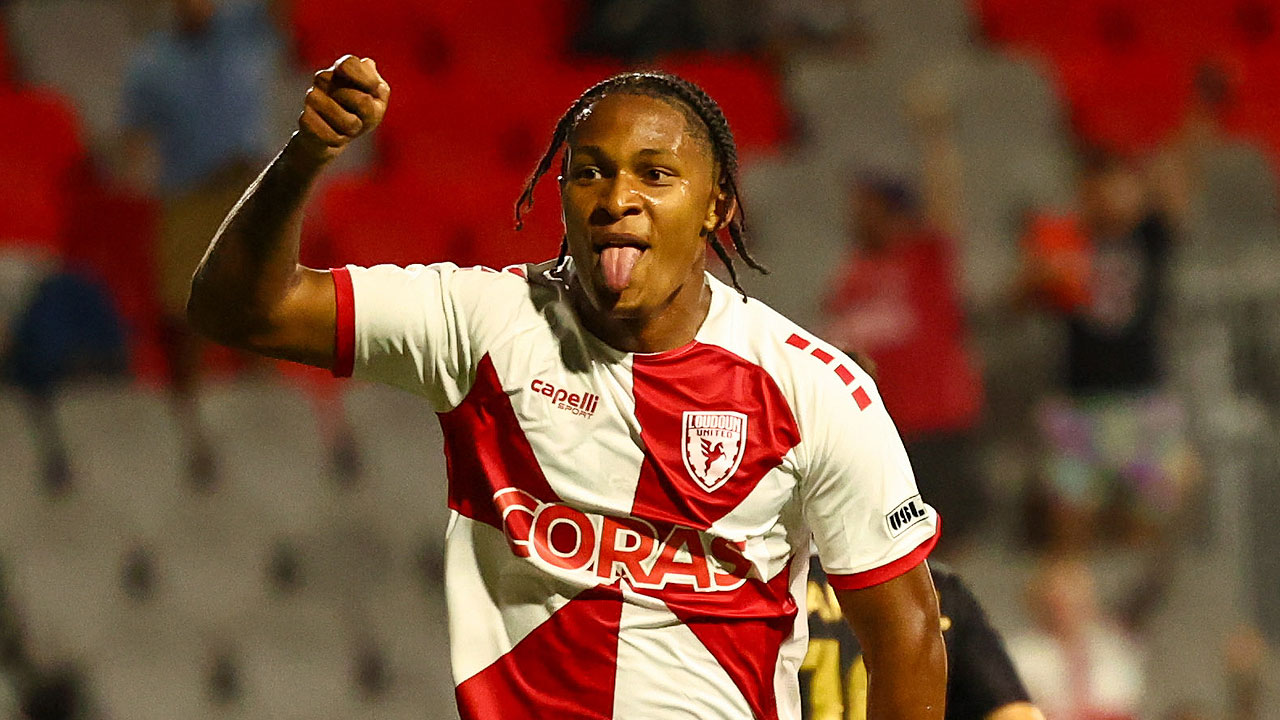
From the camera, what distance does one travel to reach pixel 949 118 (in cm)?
699

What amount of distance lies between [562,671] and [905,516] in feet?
1.70

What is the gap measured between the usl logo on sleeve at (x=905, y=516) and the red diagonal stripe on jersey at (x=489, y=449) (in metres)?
0.46

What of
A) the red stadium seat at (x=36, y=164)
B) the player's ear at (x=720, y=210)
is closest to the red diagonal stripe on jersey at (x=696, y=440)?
the player's ear at (x=720, y=210)

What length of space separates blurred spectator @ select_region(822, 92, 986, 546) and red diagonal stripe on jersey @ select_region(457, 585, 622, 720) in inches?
135

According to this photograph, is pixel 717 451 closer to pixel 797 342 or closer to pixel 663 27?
pixel 797 342

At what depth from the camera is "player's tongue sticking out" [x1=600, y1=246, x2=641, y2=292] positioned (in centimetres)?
229

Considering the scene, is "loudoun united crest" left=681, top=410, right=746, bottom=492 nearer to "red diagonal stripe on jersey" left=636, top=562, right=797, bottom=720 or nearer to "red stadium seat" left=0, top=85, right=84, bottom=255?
"red diagonal stripe on jersey" left=636, top=562, right=797, bottom=720

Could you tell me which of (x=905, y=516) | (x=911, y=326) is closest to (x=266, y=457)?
(x=911, y=326)

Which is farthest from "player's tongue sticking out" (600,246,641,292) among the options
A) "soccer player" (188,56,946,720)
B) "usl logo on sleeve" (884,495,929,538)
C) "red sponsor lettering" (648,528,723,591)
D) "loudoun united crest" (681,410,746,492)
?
"usl logo on sleeve" (884,495,929,538)

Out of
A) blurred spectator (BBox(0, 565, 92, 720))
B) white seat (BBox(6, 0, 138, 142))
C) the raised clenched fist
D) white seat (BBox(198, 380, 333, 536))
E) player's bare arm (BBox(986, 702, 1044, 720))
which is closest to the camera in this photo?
the raised clenched fist

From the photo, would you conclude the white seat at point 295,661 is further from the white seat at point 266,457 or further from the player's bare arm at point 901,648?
the player's bare arm at point 901,648

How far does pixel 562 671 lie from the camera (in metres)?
2.36

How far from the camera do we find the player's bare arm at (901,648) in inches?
94.0

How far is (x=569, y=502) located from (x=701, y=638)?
27 centimetres
